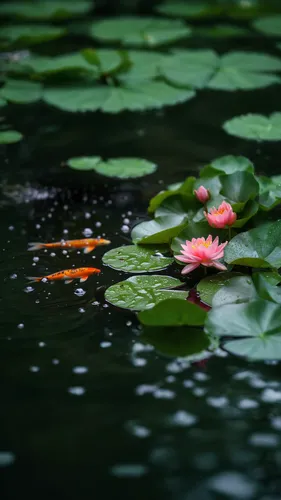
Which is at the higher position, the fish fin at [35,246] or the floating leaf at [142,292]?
the floating leaf at [142,292]

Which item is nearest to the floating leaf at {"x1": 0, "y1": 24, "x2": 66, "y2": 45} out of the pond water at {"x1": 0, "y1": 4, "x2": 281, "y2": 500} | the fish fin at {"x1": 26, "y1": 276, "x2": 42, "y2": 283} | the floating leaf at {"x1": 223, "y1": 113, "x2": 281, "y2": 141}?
the floating leaf at {"x1": 223, "y1": 113, "x2": 281, "y2": 141}

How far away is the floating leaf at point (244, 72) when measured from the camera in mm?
2996

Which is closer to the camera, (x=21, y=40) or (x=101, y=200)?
(x=101, y=200)

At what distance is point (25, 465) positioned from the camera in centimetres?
115

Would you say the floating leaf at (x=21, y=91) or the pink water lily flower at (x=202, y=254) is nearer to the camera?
the pink water lily flower at (x=202, y=254)

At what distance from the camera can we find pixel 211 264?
1.67 meters

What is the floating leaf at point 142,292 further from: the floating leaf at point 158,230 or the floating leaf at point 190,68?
the floating leaf at point 190,68

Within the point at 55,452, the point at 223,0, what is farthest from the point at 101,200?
the point at 223,0

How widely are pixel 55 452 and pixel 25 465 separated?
0.06 meters

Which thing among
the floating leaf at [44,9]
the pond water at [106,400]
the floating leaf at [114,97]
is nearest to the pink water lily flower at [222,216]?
the pond water at [106,400]

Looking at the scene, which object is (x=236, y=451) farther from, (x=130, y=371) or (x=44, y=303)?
(x=44, y=303)

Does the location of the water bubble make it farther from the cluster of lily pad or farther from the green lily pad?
the green lily pad

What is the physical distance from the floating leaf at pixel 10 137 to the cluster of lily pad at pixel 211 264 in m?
0.79

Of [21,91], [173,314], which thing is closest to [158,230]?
[173,314]
